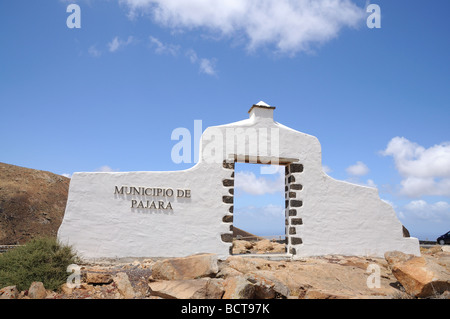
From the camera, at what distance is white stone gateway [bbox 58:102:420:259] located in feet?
31.2

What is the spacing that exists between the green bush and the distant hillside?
1036 cm

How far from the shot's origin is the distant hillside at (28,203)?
17.5 meters

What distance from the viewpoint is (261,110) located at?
11.3 m

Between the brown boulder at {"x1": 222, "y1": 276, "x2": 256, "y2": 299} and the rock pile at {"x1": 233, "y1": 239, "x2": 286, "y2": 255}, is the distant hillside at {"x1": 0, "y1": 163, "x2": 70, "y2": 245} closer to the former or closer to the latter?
the rock pile at {"x1": 233, "y1": 239, "x2": 286, "y2": 255}

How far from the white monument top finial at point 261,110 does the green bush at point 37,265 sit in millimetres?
6501

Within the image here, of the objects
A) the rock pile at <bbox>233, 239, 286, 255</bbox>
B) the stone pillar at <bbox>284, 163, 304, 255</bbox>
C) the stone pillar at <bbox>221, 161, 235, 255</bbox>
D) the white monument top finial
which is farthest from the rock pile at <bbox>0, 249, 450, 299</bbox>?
the rock pile at <bbox>233, 239, 286, 255</bbox>

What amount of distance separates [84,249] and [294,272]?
5325 mm

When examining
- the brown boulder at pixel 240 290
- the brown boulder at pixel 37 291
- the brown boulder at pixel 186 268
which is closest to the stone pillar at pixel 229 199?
the brown boulder at pixel 186 268

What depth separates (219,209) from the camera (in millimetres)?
10336

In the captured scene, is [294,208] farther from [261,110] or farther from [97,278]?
[97,278]

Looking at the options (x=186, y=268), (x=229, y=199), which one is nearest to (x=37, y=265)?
(x=186, y=268)

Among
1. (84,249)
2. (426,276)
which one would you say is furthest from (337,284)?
(84,249)
